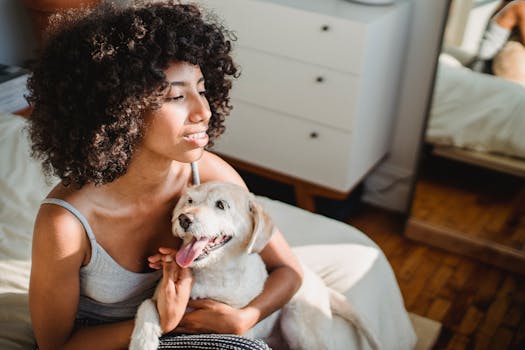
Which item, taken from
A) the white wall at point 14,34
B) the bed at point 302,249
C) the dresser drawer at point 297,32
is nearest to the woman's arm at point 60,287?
the bed at point 302,249

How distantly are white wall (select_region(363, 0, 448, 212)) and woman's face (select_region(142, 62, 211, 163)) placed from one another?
5.06ft

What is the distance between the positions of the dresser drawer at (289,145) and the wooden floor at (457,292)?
365mm

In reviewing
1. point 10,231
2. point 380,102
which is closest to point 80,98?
point 10,231

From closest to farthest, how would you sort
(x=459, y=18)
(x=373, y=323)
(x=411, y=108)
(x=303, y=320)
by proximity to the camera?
(x=303, y=320), (x=373, y=323), (x=459, y=18), (x=411, y=108)

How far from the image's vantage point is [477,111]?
7.93 feet

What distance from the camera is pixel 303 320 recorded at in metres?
1.47

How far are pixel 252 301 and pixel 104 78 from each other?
55cm

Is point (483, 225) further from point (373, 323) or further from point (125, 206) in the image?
point (125, 206)

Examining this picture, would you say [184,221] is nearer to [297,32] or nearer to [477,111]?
[297,32]

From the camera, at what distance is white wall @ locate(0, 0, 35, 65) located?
2.83 meters

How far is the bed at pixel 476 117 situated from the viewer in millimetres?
2350

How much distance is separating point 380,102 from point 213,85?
1.28 metres

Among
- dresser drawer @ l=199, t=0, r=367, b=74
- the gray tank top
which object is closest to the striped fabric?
the gray tank top

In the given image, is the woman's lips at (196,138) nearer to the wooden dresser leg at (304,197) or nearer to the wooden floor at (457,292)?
the wooden floor at (457,292)
